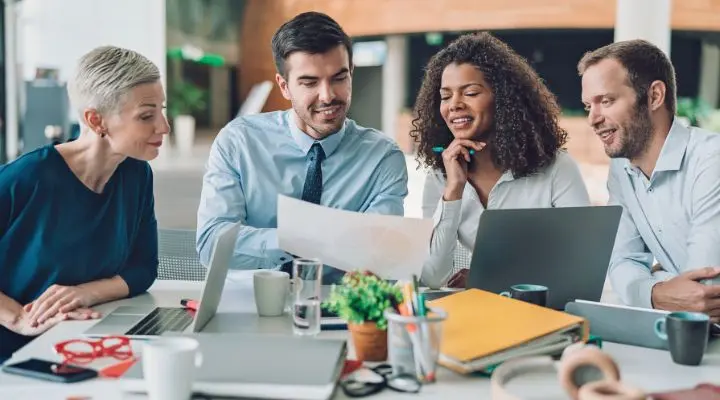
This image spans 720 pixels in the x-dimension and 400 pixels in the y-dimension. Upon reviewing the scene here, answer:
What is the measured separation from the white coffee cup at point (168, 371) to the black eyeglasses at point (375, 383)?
268 mm

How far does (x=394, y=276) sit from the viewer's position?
5.90 ft

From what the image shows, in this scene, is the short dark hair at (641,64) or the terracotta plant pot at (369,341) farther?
the short dark hair at (641,64)

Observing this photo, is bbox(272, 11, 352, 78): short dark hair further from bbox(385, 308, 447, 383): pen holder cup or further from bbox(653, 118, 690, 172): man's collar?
bbox(385, 308, 447, 383): pen holder cup

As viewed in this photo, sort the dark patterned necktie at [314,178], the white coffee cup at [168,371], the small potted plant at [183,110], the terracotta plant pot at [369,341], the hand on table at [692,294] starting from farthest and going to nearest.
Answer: the small potted plant at [183,110] < the dark patterned necktie at [314,178] < the hand on table at [692,294] < the terracotta plant pot at [369,341] < the white coffee cup at [168,371]

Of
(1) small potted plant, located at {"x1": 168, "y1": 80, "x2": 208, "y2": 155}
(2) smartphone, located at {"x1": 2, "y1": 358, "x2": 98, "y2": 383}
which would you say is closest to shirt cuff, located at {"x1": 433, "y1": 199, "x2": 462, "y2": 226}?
(2) smartphone, located at {"x1": 2, "y1": 358, "x2": 98, "y2": 383}

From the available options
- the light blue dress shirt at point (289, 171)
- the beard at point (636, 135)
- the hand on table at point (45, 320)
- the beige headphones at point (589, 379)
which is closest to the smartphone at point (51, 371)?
the hand on table at point (45, 320)

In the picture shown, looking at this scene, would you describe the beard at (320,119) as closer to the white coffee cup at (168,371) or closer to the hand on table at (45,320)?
the hand on table at (45,320)

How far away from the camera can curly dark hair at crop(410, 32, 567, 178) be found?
2.65m

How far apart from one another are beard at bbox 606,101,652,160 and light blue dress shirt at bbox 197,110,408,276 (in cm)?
71

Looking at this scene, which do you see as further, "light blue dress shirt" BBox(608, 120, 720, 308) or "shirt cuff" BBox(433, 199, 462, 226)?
"shirt cuff" BBox(433, 199, 462, 226)

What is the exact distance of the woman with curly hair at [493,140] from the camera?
2.63 meters

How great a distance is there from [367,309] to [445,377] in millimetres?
192

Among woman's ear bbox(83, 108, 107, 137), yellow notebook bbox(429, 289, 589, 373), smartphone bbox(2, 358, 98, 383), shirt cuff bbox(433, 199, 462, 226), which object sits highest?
woman's ear bbox(83, 108, 107, 137)

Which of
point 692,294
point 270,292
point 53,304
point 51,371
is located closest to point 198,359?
point 51,371
